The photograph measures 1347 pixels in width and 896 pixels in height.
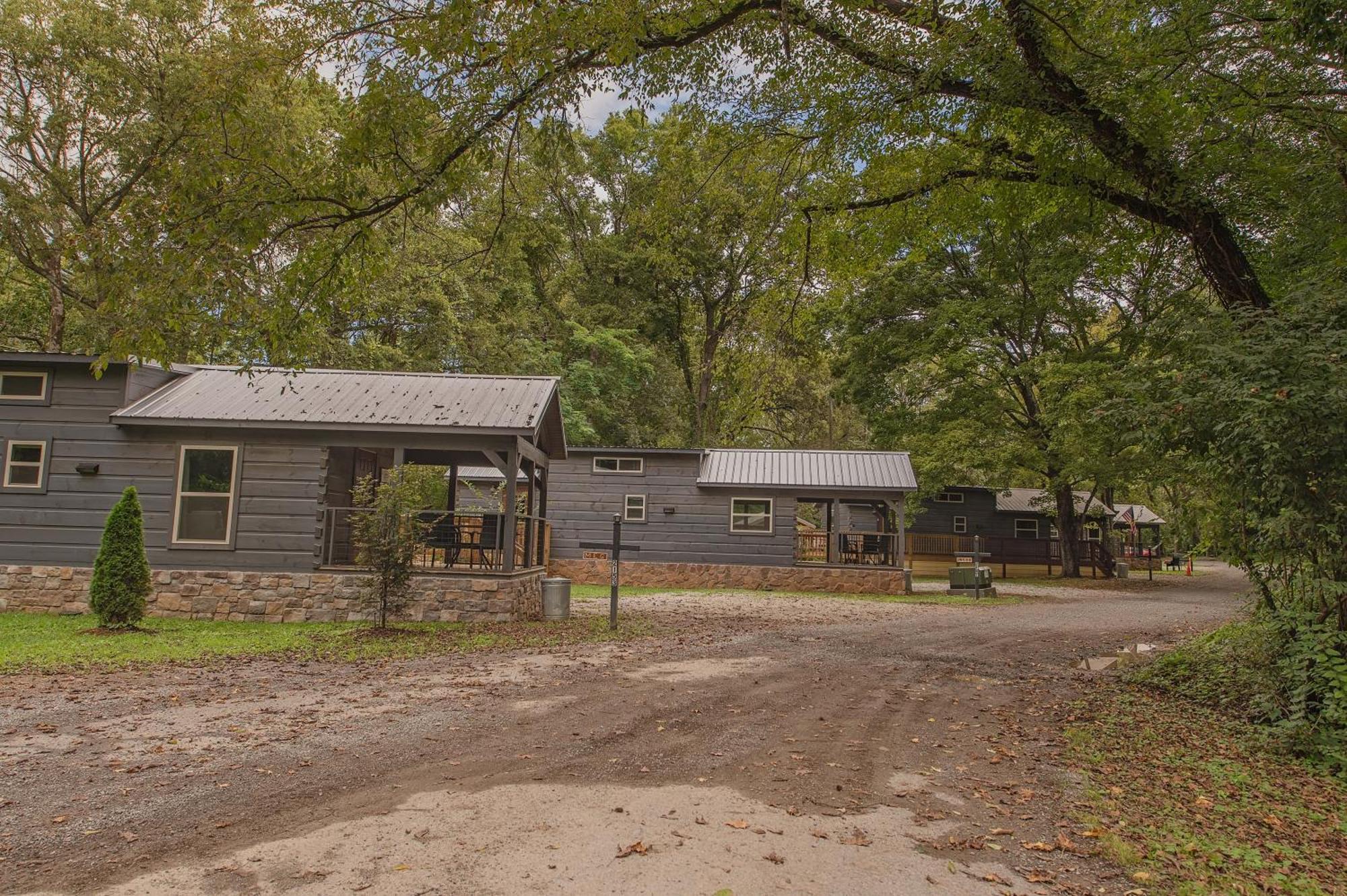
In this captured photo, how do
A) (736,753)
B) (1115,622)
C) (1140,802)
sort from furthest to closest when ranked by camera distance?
1. (1115,622)
2. (736,753)
3. (1140,802)

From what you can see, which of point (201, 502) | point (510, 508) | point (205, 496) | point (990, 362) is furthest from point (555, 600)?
point (990, 362)

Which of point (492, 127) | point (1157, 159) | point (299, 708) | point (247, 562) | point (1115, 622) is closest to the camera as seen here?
point (299, 708)

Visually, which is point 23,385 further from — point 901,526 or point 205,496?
point 901,526

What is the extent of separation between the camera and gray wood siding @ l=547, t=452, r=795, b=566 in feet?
68.5

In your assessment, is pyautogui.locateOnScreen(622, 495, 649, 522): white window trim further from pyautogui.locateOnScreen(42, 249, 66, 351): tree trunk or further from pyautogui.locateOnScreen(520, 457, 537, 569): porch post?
pyautogui.locateOnScreen(42, 249, 66, 351): tree trunk

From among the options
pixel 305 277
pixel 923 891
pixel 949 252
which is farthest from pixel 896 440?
pixel 923 891

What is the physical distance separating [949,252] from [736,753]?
21896 millimetres

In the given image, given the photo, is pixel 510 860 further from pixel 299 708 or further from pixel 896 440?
pixel 896 440

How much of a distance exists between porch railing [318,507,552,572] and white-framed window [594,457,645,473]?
20.5 feet

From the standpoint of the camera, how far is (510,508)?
11.7 m

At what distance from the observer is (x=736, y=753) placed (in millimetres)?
5133

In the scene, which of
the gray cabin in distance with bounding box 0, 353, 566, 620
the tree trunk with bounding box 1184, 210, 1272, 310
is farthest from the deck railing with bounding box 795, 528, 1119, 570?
the tree trunk with bounding box 1184, 210, 1272, 310

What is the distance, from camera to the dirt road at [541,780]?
334 cm

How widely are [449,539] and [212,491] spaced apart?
378 centimetres
